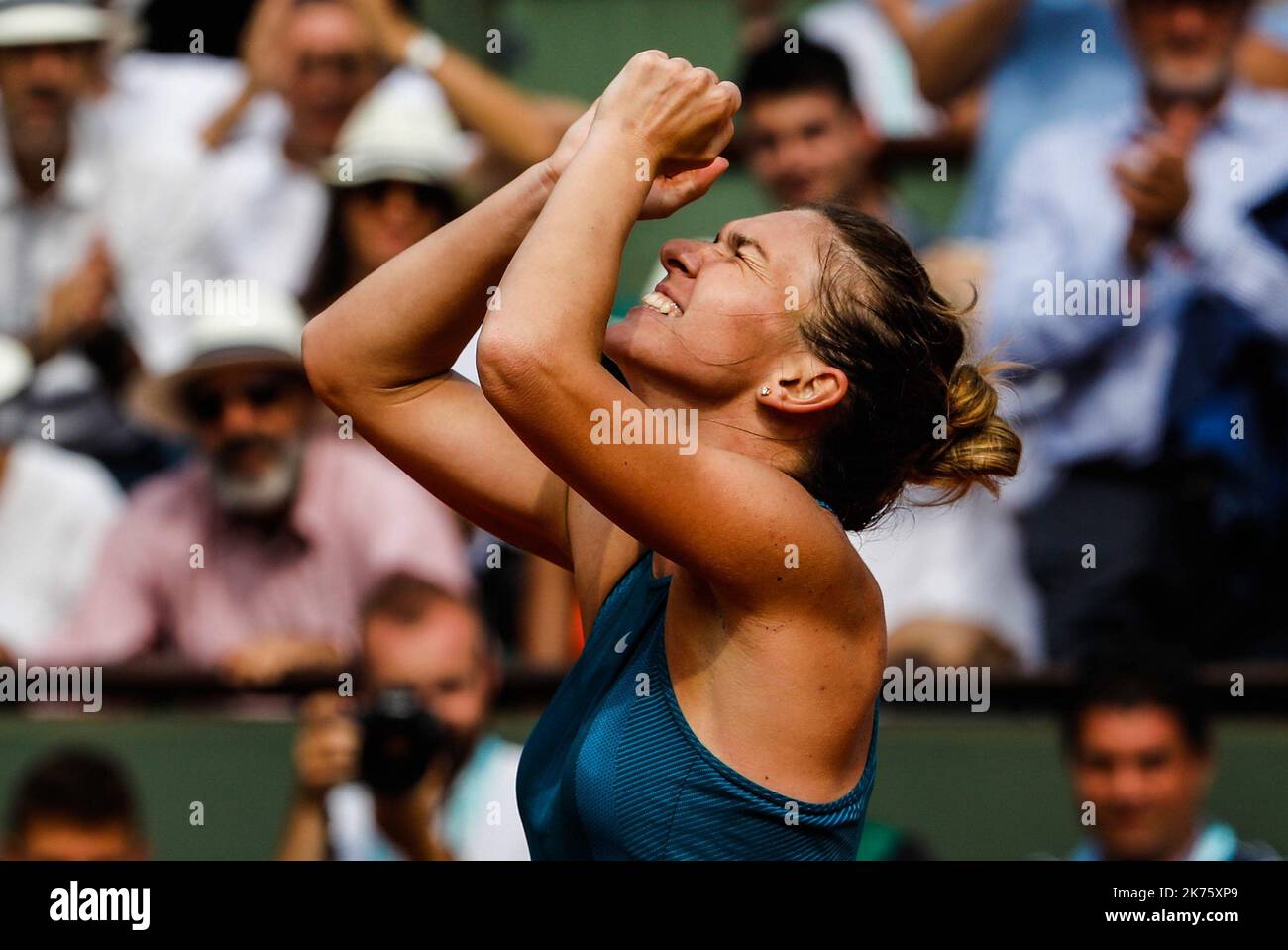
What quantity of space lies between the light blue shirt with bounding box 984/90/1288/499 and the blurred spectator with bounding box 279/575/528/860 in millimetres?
1464

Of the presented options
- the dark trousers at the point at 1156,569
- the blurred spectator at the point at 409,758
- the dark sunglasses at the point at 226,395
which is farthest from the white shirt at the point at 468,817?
the dark trousers at the point at 1156,569

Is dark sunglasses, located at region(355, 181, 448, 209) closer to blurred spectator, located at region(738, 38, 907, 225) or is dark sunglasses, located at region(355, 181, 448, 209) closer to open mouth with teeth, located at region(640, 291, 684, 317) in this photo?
blurred spectator, located at region(738, 38, 907, 225)

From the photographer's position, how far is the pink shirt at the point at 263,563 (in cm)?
468

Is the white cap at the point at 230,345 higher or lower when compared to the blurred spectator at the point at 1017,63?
lower

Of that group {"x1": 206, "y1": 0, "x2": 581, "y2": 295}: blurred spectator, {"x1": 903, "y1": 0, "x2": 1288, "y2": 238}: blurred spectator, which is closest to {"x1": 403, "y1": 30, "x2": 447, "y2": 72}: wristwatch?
{"x1": 206, "y1": 0, "x2": 581, "y2": 295}: blurred spectator

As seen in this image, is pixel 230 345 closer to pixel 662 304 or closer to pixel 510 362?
pixel 662 304

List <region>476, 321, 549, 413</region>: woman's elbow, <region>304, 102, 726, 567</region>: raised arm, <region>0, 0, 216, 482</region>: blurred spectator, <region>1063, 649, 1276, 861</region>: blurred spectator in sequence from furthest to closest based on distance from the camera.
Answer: <region>0, 0, 216, 482</region>: blurred spectator → <region>1063, 649, 1276, 861</region>: blurred spectator → <region>304, 102, 726, 567</region>: raised arm → <region>476, 321, 549, 413</region>: woman's elbow

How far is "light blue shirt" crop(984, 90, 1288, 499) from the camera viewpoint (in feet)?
14.7

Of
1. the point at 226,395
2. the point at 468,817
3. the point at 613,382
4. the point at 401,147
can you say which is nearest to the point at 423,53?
the point at 401,147

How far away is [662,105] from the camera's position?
213cm

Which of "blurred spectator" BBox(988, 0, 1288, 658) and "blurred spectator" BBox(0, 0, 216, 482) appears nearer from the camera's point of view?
"blurred spectator" BBox(988, 0, 1288, 658)

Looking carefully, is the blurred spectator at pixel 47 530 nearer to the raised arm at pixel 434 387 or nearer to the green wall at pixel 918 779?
the green wall at pixel 918 779
